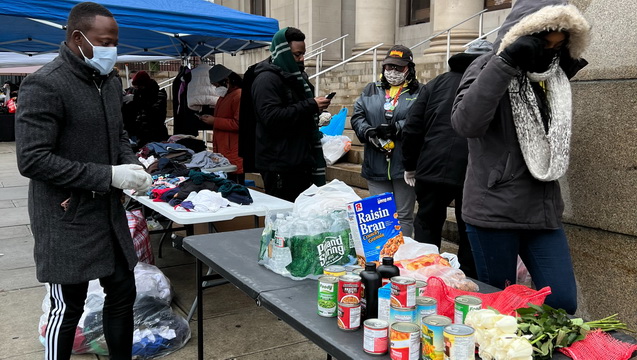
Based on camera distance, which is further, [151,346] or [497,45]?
[151,346]

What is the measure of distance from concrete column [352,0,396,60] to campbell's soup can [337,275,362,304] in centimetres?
1126

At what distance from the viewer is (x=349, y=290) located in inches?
73.5

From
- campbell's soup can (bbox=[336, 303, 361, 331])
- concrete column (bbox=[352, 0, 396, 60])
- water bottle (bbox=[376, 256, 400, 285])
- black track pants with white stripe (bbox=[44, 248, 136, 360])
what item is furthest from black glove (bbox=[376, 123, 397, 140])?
concrete column (bbox=[352, 0, 396, 60])

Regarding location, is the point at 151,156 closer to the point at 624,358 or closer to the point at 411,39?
the point at 624,358

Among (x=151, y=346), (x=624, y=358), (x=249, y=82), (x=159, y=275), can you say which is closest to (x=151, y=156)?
(x=249, y=82)

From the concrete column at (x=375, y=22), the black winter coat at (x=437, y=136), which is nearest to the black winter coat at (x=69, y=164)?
the black winter coat at (x=437, y=136)

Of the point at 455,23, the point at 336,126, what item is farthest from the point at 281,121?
the point at 455,23

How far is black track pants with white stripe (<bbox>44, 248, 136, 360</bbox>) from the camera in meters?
2.62

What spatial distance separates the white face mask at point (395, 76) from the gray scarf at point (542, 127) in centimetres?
234

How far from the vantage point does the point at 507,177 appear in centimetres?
238

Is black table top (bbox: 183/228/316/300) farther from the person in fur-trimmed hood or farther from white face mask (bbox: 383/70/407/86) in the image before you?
white face mask (bbox: 383/70/407/86)

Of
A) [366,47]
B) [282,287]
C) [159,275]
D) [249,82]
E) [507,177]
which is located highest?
[366,47]

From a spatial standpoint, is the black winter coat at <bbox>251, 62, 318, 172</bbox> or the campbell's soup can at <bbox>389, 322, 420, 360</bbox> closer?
the campbell's soup can at <bbox>389, 322, 420, 360</bbox>

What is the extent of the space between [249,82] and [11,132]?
66.0ft
